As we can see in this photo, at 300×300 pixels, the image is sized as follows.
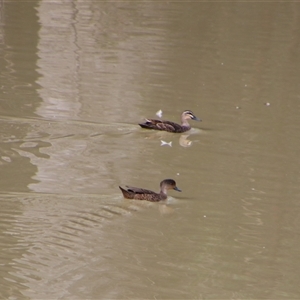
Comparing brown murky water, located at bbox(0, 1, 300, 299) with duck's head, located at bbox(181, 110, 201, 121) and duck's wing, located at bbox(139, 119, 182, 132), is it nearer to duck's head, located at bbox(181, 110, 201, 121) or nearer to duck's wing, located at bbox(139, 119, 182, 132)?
duck's wing, located at bbox(139, 119, 182, 132)

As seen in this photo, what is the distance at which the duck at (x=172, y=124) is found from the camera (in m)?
12.0

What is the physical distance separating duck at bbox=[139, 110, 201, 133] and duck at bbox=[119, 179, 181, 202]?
2.54 metres

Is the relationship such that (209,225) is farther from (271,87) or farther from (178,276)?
(271,87)

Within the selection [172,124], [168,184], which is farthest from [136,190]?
[172,124]

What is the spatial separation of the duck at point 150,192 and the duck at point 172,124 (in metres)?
2.54

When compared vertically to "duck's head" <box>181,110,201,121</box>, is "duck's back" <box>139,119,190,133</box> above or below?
below

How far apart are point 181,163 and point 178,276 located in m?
3.34

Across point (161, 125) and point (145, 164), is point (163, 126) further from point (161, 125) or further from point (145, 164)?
point (145, 164)

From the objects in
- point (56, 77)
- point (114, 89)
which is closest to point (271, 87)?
point (114, 89)

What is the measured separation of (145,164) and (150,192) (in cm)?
135

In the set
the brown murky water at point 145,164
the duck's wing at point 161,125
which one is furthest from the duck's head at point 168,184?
the duck's wing at point 161,125

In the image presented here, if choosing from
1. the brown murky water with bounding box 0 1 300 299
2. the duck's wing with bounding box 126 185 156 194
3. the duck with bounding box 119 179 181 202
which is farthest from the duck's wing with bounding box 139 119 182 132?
the duck's wing with bounding box 126 185 156 194

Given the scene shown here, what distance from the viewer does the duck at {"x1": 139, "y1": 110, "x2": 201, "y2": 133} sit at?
39.4 ft

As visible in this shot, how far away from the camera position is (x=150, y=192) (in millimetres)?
9297
